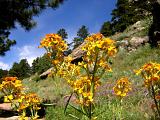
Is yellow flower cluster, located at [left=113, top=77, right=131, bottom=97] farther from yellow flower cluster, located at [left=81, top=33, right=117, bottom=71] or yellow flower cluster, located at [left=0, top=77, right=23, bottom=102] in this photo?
yellow flower cluster, located at [left=81, top=33, right=117, bottom=71]

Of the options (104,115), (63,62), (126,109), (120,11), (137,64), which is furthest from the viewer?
(120,11)

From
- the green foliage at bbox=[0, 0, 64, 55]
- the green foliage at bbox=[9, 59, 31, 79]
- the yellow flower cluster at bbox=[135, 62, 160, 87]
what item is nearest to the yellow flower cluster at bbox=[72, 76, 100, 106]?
the yellow flower cluster at bbox=[135, 62, 160, 87]

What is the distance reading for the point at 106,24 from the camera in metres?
53.2

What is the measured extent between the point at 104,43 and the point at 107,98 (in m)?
8.02

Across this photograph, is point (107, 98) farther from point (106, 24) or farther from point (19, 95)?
point (106, 24)

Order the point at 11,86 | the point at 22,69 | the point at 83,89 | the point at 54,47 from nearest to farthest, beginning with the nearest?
1. the point at 83,89
2. the point at 54,47
3. the point at 11,86
4. the point at 22,69

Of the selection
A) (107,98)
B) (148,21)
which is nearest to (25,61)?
(148,21)

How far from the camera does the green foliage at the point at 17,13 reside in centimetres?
Answer: 1716

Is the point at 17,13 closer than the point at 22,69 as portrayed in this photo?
Yes

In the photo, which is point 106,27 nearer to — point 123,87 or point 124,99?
point 124,99

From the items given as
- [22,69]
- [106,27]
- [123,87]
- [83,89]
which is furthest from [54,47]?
[22,69]

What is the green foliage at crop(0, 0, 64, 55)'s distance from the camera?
17.2 meters

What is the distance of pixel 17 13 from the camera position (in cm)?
1769

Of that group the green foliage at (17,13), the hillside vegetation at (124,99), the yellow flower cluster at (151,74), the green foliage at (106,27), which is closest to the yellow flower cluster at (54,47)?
the hillside vegetation at (124,99)
